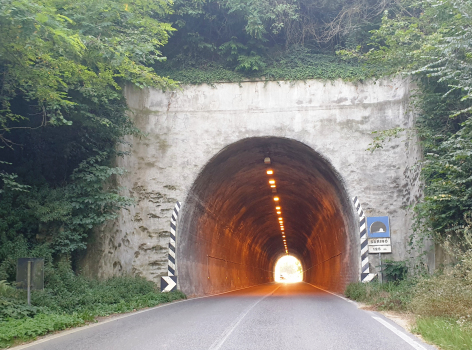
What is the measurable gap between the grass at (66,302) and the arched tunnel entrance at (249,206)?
2752 mm

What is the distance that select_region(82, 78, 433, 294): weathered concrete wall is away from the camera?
15938 millimetres

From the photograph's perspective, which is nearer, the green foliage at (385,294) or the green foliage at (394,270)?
the green foliage at (385,294)

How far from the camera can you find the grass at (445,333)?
227 inches

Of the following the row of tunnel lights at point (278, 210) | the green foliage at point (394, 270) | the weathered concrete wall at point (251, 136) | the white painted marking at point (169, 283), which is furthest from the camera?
the row of tunnel lights at point (278, 210)

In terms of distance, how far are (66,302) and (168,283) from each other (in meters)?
5.01

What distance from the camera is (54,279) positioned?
1142 centimetres

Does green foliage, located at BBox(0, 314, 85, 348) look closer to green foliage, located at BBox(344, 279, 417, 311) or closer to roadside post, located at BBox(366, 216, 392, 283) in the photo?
green foliage, located at BBox(344, 279, 417, 311)

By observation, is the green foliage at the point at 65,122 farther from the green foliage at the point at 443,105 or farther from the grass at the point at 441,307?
the grass at the point at 441,307

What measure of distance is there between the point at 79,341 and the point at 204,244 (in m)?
14.2

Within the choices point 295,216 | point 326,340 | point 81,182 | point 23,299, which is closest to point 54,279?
point 23,299

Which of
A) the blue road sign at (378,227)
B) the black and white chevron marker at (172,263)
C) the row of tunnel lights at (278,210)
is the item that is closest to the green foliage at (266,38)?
the black and white chevron marker at (172,263)

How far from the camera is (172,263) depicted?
15750 mm

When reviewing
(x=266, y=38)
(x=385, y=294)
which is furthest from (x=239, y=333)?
(x=266, y=38)

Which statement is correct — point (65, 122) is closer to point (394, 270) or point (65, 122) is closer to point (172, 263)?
point (172, 263)
